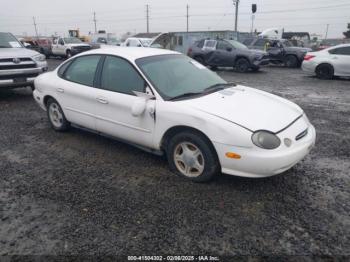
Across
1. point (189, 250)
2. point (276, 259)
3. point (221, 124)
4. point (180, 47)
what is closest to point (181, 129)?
point (221, 124)

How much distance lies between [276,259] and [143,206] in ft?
4.55

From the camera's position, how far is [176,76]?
4102 millimetres

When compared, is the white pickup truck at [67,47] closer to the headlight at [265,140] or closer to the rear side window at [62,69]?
the rear side window at [62,69]

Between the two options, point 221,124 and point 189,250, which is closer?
point 189,250

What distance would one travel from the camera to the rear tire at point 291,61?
17484mm

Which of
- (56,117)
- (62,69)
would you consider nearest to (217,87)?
(62,69)

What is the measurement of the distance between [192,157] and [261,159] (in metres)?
0.84

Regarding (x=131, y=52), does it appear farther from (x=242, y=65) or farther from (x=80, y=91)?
(x=242, y=65)

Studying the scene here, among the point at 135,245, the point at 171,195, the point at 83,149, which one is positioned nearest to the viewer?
the point at 135,245

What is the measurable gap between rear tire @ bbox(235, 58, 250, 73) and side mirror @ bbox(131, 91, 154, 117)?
1204cm

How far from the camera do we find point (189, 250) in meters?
2.53

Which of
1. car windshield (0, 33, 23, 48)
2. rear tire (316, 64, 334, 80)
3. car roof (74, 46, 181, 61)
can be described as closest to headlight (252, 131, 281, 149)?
car roof (74, 46, 181, 61)

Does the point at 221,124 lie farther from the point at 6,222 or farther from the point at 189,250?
the point at 6,222

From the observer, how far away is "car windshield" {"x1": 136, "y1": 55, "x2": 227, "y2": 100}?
3.84m
